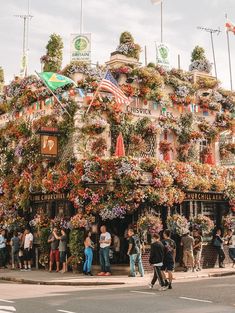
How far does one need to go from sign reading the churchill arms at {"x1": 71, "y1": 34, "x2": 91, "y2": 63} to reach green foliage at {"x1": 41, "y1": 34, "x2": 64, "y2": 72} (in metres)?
1.34

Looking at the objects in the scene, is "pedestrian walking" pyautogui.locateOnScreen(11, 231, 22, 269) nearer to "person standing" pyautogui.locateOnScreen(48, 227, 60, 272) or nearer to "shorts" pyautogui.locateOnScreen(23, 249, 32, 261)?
"shorts" pyautogui.locateOnScreen(23, 249, 32, 261)

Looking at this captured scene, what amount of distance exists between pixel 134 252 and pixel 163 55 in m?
10.6

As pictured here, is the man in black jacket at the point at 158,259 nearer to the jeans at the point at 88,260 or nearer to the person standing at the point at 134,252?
the person standing at the point at 134,252

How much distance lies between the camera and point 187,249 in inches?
876

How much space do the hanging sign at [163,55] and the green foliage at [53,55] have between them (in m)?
4.47

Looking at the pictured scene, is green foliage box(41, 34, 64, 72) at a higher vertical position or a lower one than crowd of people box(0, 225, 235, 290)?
higher

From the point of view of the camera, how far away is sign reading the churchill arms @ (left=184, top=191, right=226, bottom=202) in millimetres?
23916

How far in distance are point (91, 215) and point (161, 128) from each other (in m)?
5.68

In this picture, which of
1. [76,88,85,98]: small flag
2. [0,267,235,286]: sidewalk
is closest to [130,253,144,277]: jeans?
[0,267,235,286]: sidewalk

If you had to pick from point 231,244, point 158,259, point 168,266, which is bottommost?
point 168,266

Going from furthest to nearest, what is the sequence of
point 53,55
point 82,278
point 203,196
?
point 53,55
point 203,196
point 82,278

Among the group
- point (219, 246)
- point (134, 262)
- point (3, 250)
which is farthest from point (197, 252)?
point (3, 250)

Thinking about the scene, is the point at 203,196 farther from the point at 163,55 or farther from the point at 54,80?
the point at 54,80

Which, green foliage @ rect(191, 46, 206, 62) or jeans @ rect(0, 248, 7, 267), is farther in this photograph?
green foliage @ rect(191, 46, 206, 62)
